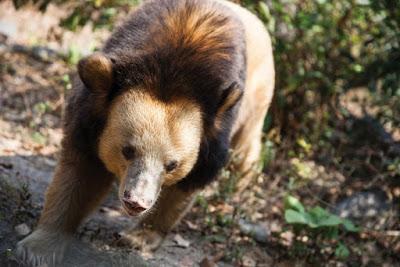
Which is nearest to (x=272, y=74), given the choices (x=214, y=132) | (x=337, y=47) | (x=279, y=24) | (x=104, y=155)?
(x=279, y=24)

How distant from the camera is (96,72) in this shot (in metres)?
4.78

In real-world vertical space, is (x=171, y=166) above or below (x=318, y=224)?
above

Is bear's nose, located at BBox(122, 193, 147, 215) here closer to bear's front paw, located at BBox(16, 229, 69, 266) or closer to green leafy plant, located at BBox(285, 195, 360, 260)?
bear's front paw, located at BBox(16, 229, 69, 266)

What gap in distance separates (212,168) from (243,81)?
0.94 metres

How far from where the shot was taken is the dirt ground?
5.82 metres

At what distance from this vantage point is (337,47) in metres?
8.84

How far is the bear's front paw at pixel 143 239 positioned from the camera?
584 cm

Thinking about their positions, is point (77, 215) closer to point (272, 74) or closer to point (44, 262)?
point (44, 262)

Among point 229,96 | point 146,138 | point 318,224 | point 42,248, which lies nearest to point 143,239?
point 42,248

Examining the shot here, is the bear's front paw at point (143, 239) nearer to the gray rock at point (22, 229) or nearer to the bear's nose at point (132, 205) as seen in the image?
the gray rock at point (22, 229)

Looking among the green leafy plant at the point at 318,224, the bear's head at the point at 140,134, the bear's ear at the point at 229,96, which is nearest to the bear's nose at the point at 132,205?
the bear's head at the point at 140,134

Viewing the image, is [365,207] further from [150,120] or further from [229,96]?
[150,120]

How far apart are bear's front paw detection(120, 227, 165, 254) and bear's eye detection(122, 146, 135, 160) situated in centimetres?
126

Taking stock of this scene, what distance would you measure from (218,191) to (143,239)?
4.56 ft
